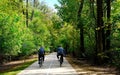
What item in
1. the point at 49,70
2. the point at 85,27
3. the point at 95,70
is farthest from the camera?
the point at 85,27

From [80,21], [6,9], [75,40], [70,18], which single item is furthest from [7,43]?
[75,40]

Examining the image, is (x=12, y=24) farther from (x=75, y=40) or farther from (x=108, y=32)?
(x=75, y=40)

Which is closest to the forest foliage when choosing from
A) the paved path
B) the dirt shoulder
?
the dirt shoulder

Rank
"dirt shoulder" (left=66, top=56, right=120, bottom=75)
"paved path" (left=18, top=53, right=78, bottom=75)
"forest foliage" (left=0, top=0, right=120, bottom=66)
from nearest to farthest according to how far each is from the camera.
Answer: "paved path" (left=18, top=53, right=78, bottom=75) < "dirt shoulder" (left=66, top=56, right=120, bottom=75) < "forest foliage" (left=0, top=0, right=120, bottom=66)

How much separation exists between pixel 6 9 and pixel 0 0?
11.3ft

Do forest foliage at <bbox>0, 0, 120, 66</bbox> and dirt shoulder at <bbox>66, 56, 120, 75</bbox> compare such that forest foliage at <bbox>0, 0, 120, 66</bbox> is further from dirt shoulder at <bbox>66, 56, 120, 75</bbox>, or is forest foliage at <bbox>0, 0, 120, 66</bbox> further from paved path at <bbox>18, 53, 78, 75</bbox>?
paved path at <bbox>18, 53, 78, 75</bbox>

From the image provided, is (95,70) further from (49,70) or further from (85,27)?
(85,27)

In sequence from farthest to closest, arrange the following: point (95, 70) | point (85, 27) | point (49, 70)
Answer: point (85, 27)
point (95, 70)
point (49, 70)

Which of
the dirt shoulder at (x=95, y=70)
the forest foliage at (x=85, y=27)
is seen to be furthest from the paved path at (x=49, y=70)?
the forest foliage at (x=85, y=27)

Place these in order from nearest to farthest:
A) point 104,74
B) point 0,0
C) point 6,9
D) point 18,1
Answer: point 104,74 < point 0,0 < point 6,9 < point 18,1

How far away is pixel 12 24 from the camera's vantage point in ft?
147

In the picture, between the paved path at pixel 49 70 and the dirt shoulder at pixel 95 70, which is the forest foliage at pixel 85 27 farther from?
the paved path at pixel 49 70

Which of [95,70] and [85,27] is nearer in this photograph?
[95,70]

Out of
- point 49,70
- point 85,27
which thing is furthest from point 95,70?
point 85,27
